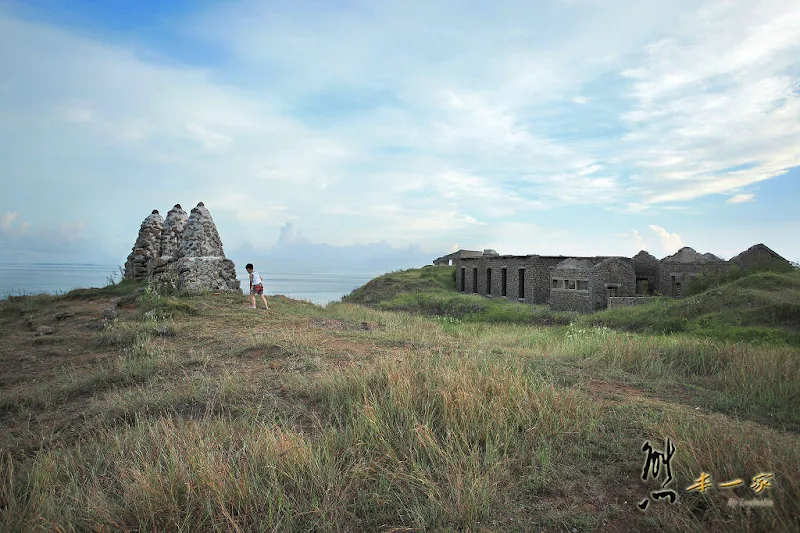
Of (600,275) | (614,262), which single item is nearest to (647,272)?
(614,262)

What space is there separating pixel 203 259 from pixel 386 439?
14219 millimetres

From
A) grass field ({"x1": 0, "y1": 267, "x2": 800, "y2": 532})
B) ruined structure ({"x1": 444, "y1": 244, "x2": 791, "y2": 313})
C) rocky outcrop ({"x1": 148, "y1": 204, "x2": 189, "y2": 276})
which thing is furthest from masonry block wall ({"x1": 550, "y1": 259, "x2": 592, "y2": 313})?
rocky outcrop ({"x1": 148, "y1": 204, "x2": 189, "y2": 276})

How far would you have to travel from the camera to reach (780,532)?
2812 mm

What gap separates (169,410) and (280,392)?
136cm

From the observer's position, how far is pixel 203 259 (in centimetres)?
1650

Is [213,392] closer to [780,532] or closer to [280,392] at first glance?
[280,392]

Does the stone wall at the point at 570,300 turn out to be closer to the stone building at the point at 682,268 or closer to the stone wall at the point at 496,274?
the stone wall at the point at 496,274

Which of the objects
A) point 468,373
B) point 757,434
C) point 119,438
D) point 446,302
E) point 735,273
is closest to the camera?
point 757,434

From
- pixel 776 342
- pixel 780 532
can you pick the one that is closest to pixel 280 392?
pixel 780 532

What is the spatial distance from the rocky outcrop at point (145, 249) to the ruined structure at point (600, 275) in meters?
19.6

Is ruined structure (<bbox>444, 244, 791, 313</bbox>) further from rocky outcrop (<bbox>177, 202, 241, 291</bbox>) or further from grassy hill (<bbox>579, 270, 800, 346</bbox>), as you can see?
rocky outcrop (<bbox>177, 202, 241, 291</bbox>)

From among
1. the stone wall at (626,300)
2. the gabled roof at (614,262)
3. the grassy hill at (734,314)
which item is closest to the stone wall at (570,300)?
the stone wall at (626,300)

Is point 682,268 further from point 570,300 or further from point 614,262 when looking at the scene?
point 570,300

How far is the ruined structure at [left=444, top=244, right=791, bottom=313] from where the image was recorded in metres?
22.1
